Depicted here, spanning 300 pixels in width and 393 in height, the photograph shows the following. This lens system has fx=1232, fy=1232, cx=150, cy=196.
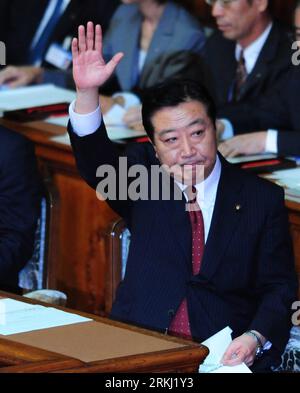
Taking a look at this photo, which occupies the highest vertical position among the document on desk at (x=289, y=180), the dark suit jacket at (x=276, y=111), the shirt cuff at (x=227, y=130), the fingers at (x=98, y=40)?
the fingers at (x=98, y=40)

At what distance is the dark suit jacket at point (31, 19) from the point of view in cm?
606

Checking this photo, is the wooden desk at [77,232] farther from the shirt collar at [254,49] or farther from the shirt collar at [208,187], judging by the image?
the shirt collar at [208,187]

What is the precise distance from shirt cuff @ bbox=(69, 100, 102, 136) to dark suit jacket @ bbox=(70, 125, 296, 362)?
19mm

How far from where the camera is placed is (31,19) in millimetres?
6293

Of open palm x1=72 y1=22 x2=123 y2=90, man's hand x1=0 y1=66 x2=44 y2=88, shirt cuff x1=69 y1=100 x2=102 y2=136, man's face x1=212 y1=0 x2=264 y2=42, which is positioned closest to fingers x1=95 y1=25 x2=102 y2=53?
open palm x1=72 y1=22 x2=123 y2=90

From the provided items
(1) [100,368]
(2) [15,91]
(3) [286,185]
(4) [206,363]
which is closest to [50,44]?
(2) [15,91]

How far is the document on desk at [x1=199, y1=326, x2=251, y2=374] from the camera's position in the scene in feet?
10.4

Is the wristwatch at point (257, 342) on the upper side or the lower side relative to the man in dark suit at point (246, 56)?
lower

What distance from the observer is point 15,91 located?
5.57 m

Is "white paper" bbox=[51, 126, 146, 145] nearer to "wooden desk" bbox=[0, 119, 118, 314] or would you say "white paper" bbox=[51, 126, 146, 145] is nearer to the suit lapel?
"wooden desk" bbox=[0, 119, 118, 314]

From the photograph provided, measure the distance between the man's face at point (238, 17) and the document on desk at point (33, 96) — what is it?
744 millimetres

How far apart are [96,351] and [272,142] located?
2.05 meters

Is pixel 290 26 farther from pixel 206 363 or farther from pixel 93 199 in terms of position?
pixel 206 363

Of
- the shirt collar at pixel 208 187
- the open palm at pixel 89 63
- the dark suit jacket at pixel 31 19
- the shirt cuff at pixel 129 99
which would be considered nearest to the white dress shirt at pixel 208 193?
the shirt collar at pixel 208 187
